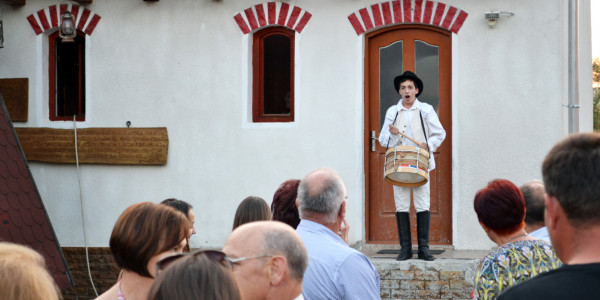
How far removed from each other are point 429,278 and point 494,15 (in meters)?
3.29

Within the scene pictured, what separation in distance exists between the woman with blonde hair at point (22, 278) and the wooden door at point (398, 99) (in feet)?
26.1

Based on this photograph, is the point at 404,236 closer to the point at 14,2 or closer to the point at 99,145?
the point at 99,145

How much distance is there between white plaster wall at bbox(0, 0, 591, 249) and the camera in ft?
31.2

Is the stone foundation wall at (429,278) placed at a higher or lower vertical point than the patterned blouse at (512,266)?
lower

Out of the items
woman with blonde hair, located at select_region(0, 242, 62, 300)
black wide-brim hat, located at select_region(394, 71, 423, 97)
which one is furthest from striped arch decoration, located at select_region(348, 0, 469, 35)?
woman with blonde hair, located at select_region(0, 242, 62, 300)

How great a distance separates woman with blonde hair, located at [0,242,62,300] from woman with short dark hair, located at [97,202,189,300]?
3.06 feet

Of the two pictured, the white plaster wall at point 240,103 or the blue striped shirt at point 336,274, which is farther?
the white plaster wall at point 240,103

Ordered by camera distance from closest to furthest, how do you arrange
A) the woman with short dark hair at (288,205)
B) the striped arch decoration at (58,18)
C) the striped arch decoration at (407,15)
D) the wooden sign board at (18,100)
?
the woman with short dark hair at (288,205), the striped arch decoration at (407,15), the striped arch decoration at (58,18), the wooden sign board at (18,100)

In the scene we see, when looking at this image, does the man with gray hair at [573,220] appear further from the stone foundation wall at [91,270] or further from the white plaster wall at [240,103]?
the stone foundation wall at [91,270]

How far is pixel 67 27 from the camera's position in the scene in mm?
10805

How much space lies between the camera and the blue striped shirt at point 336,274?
3684 millimetres

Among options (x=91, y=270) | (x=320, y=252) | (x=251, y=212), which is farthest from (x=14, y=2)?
(x=320, y=252)

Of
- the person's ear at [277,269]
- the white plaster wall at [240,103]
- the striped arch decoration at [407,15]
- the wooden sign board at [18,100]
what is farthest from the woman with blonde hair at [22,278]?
the wooden sign board at [18,100]

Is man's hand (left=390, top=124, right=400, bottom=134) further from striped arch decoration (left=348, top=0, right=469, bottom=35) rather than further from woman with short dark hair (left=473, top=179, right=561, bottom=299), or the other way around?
woman with short dark hair (left=473, top=179, right=561, bottom=299)
